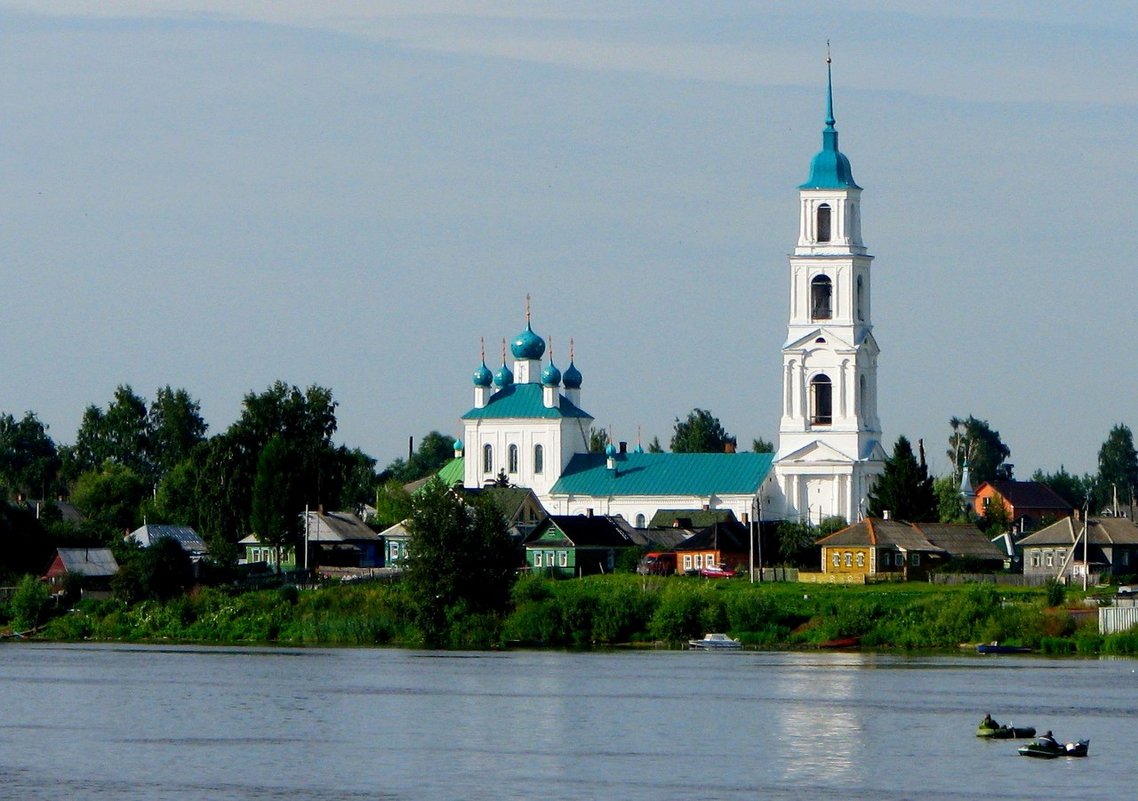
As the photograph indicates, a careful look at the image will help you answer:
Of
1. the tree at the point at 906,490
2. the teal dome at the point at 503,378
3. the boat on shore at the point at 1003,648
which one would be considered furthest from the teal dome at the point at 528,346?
the boat on shore at the point at 1003,648

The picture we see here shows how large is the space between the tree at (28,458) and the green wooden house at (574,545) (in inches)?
1803

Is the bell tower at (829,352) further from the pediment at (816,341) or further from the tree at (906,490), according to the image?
the tree at (906,490)

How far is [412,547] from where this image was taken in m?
69.9

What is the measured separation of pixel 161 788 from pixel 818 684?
67.4 feet

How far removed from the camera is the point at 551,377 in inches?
4382

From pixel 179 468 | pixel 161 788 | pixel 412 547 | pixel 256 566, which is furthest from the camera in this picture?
pixel 179 468

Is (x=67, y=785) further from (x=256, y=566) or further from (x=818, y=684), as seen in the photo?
(x=256, y=566)

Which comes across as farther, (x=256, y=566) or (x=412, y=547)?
(x=256, y=566)

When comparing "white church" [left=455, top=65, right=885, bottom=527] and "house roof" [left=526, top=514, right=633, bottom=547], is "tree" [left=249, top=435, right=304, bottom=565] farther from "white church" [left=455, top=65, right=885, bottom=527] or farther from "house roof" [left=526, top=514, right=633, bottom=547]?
"white church" [left=455, top=65, right=885, bottom=527]

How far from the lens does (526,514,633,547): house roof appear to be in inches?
3536

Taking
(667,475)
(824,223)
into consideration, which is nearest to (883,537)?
(824,223)

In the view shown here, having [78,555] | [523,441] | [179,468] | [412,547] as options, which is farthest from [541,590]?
[523,441]

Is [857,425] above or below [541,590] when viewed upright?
above

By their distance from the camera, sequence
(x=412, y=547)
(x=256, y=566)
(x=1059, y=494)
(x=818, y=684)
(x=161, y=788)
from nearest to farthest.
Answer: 1. (x=161, y=788)
2. (x=818, y=684)
3. (x=412, y=547)
4. (x=256, y=566)
5. (x=1059, y=494)
